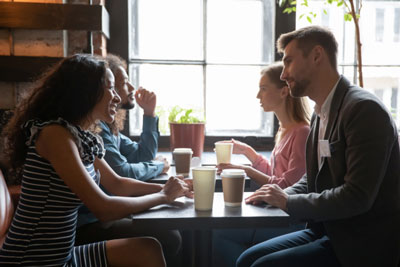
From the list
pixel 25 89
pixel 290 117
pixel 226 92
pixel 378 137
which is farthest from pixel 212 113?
pixel 378 137

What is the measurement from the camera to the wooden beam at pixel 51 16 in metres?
2.38

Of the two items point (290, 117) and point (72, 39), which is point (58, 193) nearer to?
point (290, 117)

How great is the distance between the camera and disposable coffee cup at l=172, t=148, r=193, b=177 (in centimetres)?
201

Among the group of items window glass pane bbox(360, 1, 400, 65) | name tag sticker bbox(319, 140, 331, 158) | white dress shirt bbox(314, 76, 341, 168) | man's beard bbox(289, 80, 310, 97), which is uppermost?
window glass pane bbox(360, 1, 400, 65)

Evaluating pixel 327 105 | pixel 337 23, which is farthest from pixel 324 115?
pixel 337 23

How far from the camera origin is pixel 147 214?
1347mm

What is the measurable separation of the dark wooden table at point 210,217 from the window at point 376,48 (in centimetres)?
199

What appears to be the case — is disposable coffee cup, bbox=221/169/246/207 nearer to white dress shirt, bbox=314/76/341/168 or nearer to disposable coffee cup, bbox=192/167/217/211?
disposable coffee cup, bbox=192/167/217/211

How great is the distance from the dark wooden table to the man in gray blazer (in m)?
0.10

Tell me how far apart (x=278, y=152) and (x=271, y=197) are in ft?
2.07

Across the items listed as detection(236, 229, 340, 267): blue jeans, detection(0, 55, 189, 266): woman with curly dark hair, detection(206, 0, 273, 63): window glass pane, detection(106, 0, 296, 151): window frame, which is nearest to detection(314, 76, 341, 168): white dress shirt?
detection(236, 229, 340, 267): blue jeans

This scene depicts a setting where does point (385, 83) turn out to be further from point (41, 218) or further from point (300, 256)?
point (41, 218)

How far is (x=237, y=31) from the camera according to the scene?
120 inches

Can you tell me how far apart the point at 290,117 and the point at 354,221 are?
82 centimetres
